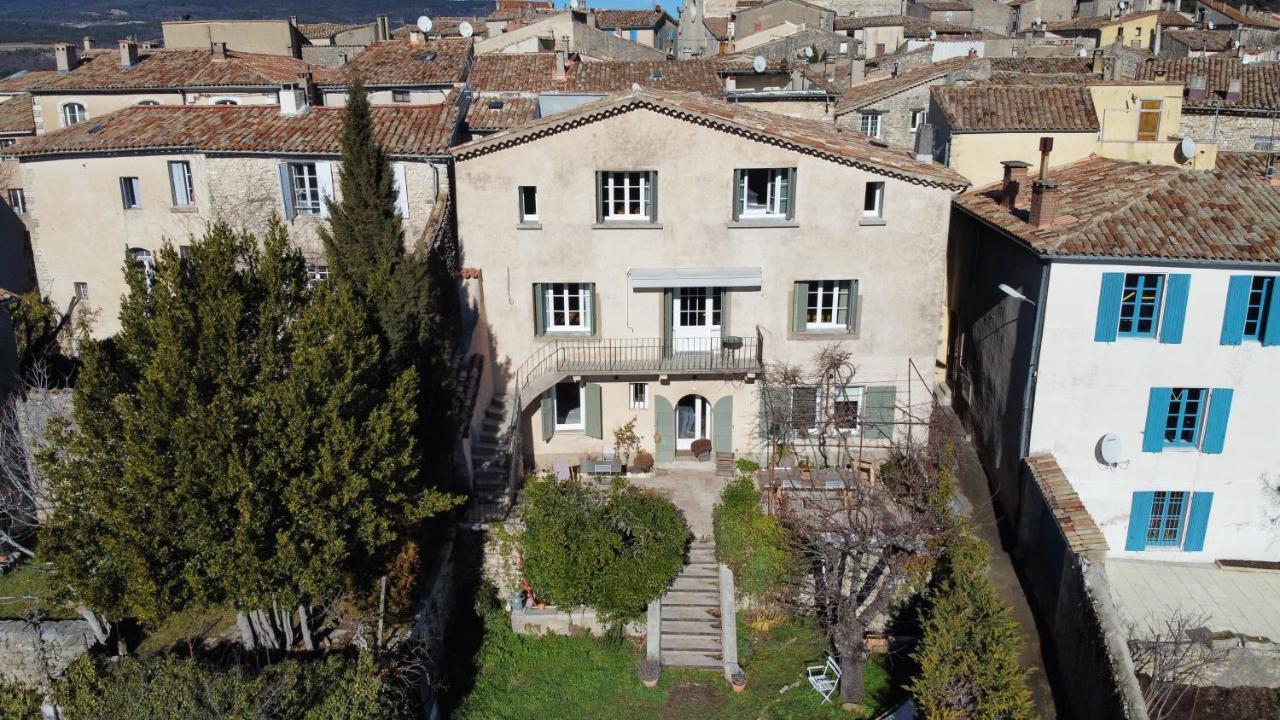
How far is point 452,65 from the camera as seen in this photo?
131 ft

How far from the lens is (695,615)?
21891 millimetres

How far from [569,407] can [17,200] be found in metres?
31.3

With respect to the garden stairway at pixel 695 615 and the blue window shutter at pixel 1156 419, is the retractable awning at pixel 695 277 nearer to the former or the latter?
the garden stairway at pixel 695 615

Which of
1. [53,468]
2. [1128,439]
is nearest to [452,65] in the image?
[53,468]

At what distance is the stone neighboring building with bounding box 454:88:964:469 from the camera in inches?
931

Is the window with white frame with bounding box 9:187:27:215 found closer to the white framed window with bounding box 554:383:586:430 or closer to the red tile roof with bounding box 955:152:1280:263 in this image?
the white framed window with bounding box 554:383:586:430

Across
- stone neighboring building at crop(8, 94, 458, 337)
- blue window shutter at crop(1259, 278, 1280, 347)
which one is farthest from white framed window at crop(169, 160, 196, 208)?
blue window shutter at crop(1259, 278, 1280, 347)

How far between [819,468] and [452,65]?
25.1m

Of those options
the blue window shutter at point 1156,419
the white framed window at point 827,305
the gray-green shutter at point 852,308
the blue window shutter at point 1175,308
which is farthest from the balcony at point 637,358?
the blue window shutter at point 1175,308

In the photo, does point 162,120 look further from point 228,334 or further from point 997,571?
point 997,571

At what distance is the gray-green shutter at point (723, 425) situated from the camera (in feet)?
84.3

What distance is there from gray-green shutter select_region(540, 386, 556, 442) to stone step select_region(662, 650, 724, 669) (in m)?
7.27

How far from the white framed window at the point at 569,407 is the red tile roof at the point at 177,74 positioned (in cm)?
2211

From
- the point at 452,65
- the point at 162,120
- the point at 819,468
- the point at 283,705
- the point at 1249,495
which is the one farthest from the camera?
the point at 452,65
